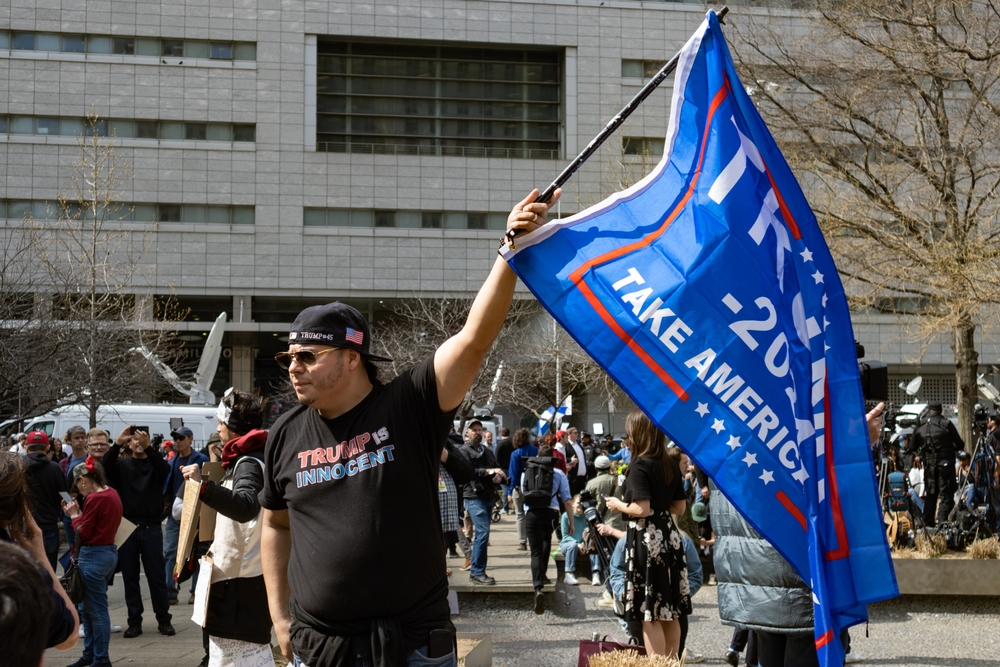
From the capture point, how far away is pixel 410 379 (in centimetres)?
330

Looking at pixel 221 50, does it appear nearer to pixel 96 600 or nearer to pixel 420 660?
pixel 96 600

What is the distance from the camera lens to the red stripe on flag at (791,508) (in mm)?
3453

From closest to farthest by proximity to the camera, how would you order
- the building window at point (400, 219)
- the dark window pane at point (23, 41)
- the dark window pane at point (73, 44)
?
1. the dark window pane at point (23, 41)
2. the dark window pane at point (73, 44)
3. the building window at point (400, 219)

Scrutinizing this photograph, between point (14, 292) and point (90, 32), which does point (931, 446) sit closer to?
point (14, 292)

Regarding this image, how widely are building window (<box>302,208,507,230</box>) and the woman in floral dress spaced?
47.4m

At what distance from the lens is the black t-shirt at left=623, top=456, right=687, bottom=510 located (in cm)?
639

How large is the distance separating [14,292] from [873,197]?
57.9 feet

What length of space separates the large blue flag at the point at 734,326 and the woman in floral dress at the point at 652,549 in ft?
8.84

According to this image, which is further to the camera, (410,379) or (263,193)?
(263,193)

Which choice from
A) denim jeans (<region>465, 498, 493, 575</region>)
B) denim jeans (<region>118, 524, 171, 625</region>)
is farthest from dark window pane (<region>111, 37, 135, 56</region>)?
denim jeans (<region>118, 524, 171, 625</region>)

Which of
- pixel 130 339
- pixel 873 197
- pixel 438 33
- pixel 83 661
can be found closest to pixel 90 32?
pixel 438 33

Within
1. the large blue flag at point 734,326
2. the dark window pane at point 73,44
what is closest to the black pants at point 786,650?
the large blue flag at point 734,326

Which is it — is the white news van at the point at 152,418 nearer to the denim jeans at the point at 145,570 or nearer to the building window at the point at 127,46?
the denim jeans at the point at 145,570

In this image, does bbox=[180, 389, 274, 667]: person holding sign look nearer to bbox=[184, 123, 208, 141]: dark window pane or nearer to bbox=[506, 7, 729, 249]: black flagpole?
bbox=[506, 7, 729, 249]: black flagpole
